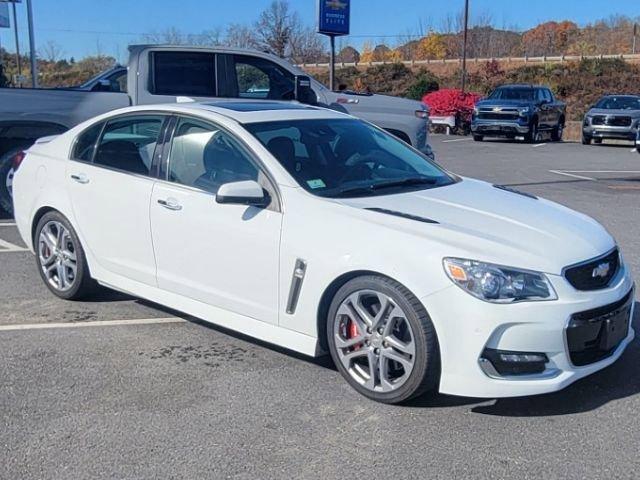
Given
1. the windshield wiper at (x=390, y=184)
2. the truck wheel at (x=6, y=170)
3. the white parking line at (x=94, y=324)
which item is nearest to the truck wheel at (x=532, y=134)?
the truck wheel at (x=6, y=170)

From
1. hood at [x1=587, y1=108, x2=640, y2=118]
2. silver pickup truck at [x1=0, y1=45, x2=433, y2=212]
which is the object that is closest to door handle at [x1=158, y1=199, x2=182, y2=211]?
silver pickup truck at [x1=0, y1=45, x2=433, y2=212]

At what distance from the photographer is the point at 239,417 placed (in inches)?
153

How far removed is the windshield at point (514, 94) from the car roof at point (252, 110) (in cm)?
2142

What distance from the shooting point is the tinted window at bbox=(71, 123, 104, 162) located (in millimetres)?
5746

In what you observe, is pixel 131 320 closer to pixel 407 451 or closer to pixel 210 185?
pixel 210 185

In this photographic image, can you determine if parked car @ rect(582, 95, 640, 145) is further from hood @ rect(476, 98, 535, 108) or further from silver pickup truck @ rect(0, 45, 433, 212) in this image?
silver pickup truck @ rect(0, 45, 433, 212)

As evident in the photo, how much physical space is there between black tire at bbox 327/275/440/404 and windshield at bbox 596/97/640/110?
2339 centimetres

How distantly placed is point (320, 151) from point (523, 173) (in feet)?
37.6

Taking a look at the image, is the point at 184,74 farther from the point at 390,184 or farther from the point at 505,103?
the point at 505,103

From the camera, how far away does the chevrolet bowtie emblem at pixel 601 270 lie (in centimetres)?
399

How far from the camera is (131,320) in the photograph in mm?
5461

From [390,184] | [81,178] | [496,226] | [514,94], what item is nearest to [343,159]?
[390,184]

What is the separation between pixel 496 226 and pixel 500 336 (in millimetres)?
715

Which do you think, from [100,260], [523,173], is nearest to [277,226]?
[100,260]
